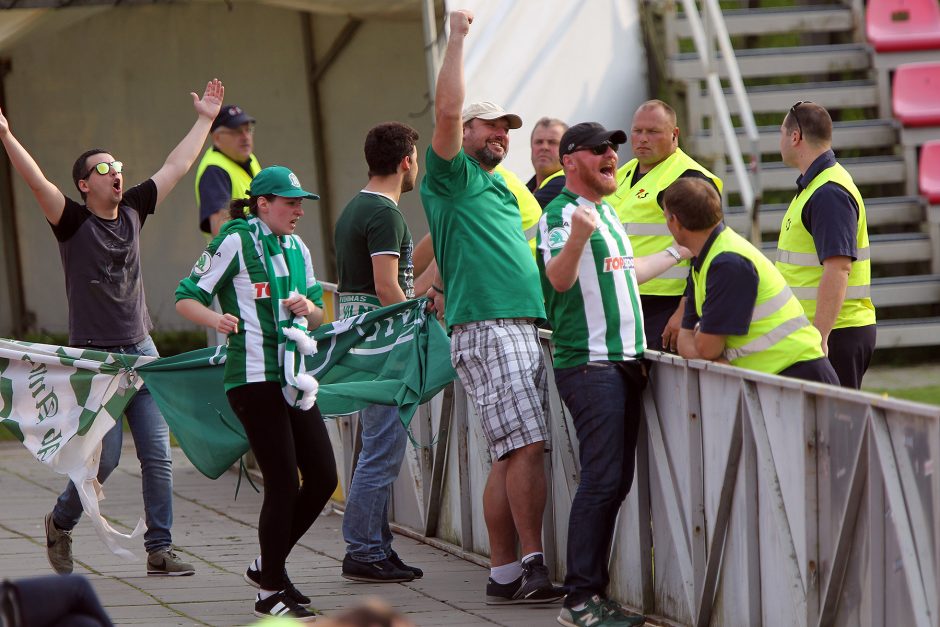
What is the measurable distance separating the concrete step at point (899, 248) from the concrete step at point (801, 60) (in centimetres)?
155

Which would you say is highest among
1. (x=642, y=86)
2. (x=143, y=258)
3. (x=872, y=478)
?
(x=642, y=86)

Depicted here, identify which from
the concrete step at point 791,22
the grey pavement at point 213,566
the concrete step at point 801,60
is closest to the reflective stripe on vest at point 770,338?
the grey pavement at point 213,566

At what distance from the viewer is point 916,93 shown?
1135 cm

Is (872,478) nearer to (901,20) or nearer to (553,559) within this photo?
(553,559)

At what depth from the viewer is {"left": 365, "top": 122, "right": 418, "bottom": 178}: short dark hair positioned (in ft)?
21.1

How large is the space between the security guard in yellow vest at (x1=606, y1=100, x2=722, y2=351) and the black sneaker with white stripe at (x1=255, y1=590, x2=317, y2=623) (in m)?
2.08

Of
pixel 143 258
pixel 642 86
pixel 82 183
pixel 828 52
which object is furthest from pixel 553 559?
pixel 143 258

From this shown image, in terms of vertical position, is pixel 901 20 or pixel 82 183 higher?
pixel 901 20

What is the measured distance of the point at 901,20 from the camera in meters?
12.1

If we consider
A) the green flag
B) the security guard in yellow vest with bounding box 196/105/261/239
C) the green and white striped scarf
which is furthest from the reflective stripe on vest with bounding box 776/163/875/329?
the security guard in yellow vest with bounding box 196/105/261/239

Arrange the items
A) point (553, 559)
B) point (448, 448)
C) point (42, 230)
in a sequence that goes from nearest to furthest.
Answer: point (553, 559) < point (448, 448) < point (42, 230)

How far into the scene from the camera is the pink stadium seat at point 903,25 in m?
11.6

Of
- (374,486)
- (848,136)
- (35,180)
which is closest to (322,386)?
(374,486)

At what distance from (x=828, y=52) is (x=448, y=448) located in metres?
6.02
